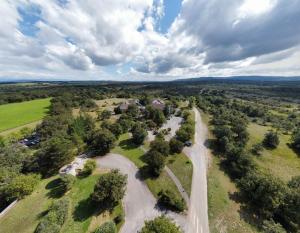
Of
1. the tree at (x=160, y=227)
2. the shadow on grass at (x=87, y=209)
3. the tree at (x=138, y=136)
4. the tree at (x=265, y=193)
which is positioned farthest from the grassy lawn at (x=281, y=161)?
the shadow on grass at (x=87, y=209)

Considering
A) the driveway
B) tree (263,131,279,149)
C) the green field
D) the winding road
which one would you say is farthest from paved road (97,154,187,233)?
the green field

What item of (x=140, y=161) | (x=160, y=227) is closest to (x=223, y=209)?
(x=160, y=227)

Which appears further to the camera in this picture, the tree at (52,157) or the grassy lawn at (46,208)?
the tree at (52,157)

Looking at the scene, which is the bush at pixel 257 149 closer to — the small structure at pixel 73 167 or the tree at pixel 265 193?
the tree at pixel 265 193

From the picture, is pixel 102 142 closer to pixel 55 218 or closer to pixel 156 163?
pixel 156 163

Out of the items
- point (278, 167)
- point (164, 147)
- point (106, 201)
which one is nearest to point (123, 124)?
point (164, 147)

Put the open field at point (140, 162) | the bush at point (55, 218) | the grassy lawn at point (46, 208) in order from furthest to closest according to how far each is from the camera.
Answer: the open field at point (140, 162)
the grassy lawn at point (46, 208)
the bush at point (55, 218)

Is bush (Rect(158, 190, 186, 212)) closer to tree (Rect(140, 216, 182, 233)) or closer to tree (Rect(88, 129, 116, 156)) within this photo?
tree (Rect(140, 216, 182, 233))

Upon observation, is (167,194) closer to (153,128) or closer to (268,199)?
(268,199)
